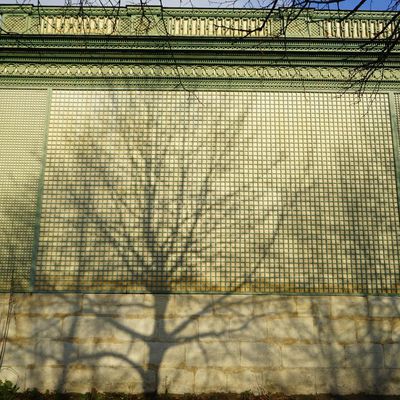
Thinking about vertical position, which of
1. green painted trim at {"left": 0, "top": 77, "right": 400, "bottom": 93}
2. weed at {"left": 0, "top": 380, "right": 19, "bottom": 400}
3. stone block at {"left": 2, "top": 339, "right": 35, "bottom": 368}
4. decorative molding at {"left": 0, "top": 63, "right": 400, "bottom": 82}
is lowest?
weed at {"left": 0, "top": 380, "right": 19, "bottom": 400}

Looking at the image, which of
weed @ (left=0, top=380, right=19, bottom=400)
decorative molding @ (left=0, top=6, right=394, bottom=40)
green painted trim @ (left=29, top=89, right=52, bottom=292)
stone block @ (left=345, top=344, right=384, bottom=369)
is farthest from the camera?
decorative molding @ (left=0, top=6, right=394, bottom=40)

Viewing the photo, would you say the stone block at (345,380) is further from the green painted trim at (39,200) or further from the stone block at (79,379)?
the green painted trim at (39,200)

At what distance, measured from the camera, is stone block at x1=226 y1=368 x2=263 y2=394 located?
727 cm

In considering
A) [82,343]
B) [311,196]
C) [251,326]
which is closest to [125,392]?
[82,343]

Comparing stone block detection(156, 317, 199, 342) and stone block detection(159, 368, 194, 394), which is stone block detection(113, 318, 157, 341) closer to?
stone block detection(156, 317, 199, 342)

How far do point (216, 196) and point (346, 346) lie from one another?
3.39 m

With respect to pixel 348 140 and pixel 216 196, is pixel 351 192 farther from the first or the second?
pixel 216 196

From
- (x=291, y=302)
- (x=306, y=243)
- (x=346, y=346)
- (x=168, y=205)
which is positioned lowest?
(x=346, y=346)

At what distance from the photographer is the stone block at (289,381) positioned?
7.27 m

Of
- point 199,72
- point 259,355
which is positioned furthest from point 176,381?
point 199,72

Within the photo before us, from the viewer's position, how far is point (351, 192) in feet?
26.5

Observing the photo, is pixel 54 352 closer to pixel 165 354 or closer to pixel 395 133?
pixel 165 354

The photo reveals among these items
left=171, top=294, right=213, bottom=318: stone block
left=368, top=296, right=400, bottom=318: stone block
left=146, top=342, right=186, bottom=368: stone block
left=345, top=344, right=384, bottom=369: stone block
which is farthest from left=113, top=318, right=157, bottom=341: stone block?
left=368, top=296, right=400, bottom=318: stone block

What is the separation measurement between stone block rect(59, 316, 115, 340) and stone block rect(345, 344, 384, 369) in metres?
3.95
